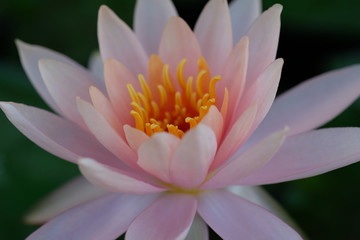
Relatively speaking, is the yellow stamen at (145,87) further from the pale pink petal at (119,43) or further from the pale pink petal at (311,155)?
the pale pink petal at (311,155)

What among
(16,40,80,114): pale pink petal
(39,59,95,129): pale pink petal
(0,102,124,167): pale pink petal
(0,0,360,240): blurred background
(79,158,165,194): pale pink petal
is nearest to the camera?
(79,158,165,194): pale pink petal

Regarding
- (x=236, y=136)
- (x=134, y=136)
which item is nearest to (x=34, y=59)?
(x=134, y=136)

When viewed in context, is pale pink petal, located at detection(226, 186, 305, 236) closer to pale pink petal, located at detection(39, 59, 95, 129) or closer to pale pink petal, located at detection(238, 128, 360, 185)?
pale pink petal, located at detection(238, 128, 360, 185)

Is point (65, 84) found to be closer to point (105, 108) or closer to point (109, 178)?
point (105, 108)

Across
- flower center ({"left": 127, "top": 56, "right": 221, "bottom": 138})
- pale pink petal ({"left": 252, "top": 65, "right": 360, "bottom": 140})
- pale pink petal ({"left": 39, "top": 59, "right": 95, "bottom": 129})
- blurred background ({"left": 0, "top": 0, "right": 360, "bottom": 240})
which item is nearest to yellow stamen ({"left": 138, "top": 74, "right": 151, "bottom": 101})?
flower center ({"left": 127, "top": 56, "right": 221, "bottom": 138})

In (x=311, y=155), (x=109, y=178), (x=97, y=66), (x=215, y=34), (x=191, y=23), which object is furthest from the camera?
(x=191, y=23)

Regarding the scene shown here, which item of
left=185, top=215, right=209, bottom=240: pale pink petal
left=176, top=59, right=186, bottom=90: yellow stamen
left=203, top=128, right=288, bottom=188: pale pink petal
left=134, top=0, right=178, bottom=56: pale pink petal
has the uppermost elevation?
left=134, top=0, right=178, bottom=56: pale pink petal

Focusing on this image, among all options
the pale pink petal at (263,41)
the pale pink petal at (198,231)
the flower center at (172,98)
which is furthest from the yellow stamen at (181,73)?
the pale pink petal at (198,231)
